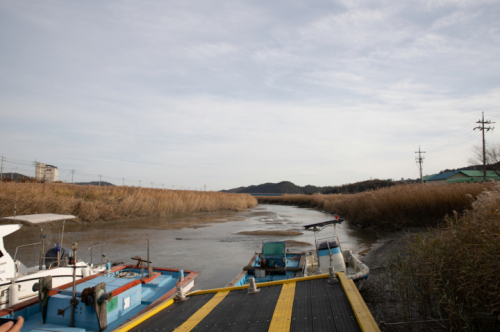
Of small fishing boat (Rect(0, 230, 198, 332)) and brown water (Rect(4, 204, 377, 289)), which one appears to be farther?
brown water (Rect(4, 204, 377, 289))

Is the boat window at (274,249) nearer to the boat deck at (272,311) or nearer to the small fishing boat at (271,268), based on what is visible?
the small fishing boat at (271,268)

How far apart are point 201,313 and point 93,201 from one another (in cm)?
2629

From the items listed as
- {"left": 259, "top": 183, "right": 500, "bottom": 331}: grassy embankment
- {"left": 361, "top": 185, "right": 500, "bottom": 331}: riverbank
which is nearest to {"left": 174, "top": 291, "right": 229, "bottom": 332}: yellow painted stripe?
{"left": 361, "top": 185, "right": 500, "bottom": 331}: riverbank

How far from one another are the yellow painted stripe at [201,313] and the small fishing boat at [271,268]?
127 inches

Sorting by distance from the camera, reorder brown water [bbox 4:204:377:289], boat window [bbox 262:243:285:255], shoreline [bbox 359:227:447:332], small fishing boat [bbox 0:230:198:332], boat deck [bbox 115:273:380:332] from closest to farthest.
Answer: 1. boat deck [bbox 115:273:380:332]
2. shoreline [bbox 359:227:447:332]
3. small fishing boat [bbox 0:230:198:332]
4. boat window [bbox 262:243:285:255]
5. brown water [bbox 4:204:377:289]

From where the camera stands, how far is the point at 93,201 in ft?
86.9

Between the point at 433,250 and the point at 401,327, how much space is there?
55.6 inches

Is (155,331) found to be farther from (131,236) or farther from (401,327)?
(131,236)

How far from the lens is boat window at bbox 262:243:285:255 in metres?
10.5

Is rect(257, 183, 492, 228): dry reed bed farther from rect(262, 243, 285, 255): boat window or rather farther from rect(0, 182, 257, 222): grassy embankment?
rect(0, 182, 257, 222): grassy embankment

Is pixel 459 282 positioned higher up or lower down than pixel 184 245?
higher up

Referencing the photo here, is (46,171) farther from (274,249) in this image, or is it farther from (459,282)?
(459,282)

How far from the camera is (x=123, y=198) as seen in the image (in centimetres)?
2950

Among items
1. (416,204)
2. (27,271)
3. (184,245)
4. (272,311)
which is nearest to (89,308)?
(272,311)
